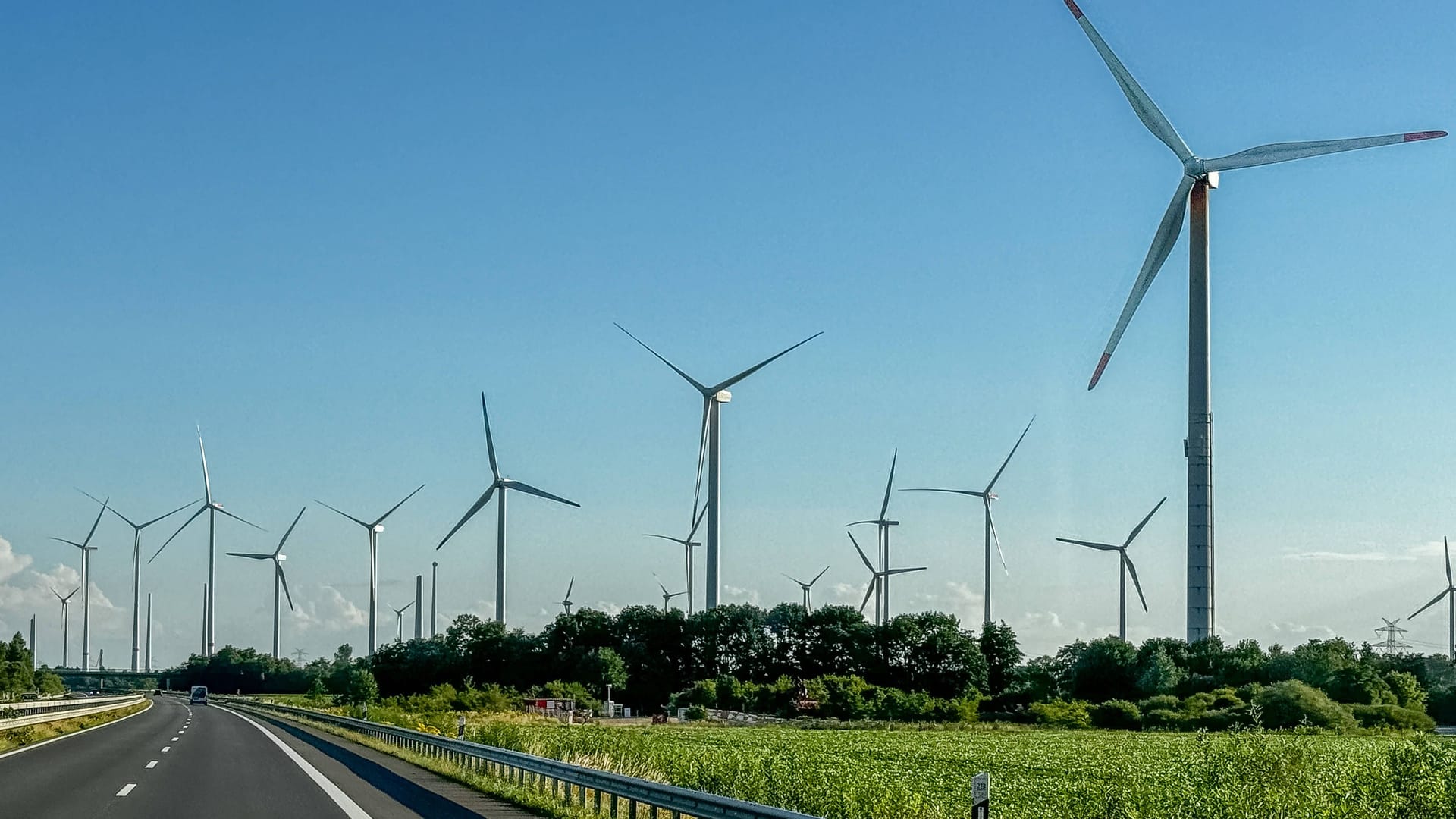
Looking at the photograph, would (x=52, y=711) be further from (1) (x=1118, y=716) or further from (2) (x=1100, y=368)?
(1) (x=1118, y=716)

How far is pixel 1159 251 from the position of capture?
5638 centimetres

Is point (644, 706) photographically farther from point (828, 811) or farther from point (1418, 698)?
point (828, 811)

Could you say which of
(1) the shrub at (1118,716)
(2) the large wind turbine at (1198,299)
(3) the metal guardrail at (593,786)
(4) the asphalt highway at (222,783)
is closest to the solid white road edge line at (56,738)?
(4) the asphalt highway at (222,783)

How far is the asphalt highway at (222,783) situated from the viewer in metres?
23.5

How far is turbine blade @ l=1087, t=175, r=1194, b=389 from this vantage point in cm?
5459

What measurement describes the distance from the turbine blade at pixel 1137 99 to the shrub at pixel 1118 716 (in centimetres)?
5325

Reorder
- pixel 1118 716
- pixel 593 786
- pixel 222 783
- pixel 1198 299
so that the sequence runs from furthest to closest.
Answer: pixel 1118 716, pixel 1198 299, pixel 222 783, pixel 593 786

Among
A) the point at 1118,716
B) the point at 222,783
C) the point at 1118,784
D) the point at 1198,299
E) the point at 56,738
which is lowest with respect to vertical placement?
the point at 1118,716

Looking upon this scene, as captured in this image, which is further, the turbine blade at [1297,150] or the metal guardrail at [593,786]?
the turbine blade at [1297,150]

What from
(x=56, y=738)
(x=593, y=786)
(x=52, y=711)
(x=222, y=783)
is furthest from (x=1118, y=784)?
(x=52, y=711)

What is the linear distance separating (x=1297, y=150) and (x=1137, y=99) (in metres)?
7.91

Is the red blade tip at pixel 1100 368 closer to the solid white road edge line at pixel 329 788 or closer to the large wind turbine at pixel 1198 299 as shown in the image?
the large wind turbine at pixel 1198 299

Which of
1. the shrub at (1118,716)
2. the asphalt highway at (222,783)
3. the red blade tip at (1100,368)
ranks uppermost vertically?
the red blade tip at (1100,368)

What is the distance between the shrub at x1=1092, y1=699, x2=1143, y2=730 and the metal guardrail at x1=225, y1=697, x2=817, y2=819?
6878 centimetres
